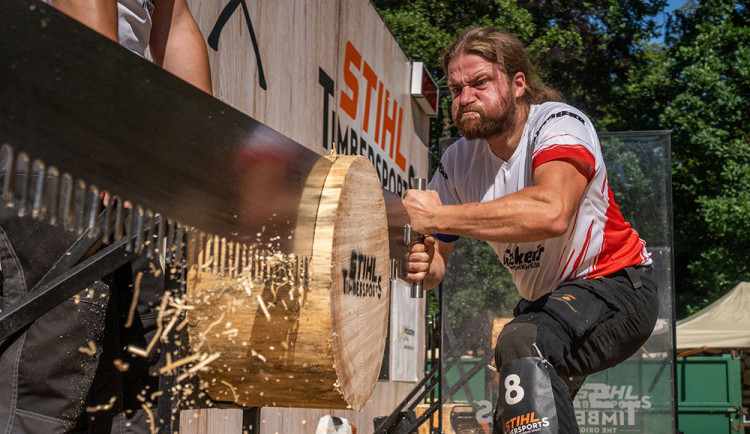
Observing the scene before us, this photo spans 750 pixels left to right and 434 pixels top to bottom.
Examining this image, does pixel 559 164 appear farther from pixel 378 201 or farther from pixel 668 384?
pixel 668 384

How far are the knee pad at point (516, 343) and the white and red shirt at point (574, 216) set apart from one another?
50 centimetres

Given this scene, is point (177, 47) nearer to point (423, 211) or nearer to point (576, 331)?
point (423, 211)

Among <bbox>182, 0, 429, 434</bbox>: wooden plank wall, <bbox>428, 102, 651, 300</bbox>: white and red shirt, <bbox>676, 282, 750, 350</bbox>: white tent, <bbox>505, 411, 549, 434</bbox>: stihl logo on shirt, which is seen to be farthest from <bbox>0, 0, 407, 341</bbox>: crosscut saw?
<bbox>676, 282, 750, 350</bbox>: white tent

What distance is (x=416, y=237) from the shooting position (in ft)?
9.56

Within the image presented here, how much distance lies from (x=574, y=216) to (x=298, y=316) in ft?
4.55

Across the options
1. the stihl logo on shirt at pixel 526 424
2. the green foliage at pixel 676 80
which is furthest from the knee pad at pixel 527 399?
the green foliage at pixel 676 80

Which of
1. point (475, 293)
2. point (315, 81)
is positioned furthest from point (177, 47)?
point (475, 293)

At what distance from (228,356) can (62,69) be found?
3.02 feet

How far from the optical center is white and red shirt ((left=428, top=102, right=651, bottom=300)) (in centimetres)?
284

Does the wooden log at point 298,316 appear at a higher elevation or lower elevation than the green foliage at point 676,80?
lower

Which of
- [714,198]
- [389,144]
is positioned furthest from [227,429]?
[714,198]

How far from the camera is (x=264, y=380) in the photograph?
2.08 meters

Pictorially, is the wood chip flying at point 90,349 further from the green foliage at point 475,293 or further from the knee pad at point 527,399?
the green foliage at point 475,293

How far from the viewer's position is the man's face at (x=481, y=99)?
3.07 m
